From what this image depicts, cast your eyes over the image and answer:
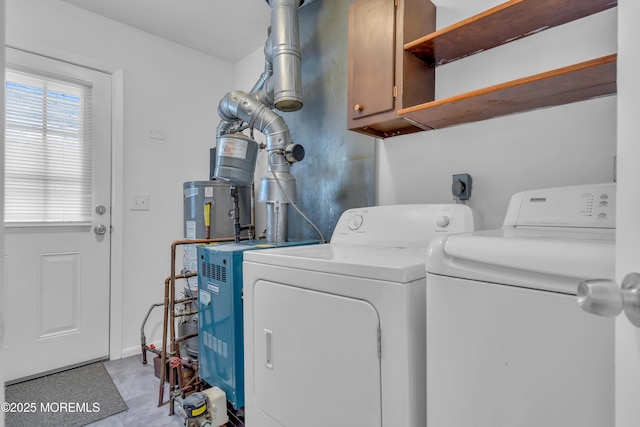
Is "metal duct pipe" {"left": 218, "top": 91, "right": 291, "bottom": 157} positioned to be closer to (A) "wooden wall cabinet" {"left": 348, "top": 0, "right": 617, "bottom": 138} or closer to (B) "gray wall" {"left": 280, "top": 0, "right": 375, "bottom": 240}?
(B) "gray wall" {"left": 280, "top": 0, "right": 375, "bottom": 240}

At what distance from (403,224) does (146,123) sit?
228 cm

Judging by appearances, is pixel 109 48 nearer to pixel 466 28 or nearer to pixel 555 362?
pixel 466 28

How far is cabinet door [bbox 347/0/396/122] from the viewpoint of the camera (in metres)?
1.49

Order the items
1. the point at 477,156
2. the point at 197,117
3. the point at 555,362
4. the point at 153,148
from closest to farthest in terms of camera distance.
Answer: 1. the point at 555,362
2. the point at 477,156
3. the point at 153,148
4. the point at 197,117

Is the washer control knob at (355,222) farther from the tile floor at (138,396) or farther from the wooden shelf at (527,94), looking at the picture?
the tile floor at (138,396)

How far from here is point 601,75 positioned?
1027mm

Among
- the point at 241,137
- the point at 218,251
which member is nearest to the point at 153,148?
the point at 241,137

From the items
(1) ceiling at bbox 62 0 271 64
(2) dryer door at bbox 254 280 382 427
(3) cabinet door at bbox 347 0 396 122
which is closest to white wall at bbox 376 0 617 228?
(3) cabinet door at bbox 347 0 396 122

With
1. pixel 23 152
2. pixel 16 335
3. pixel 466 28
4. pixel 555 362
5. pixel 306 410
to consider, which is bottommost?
pixel 16 335

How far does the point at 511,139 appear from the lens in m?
1.39

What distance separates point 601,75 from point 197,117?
9.19ft

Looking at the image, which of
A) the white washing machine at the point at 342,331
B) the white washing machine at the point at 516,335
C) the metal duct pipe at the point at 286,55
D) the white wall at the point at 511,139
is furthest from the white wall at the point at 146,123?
the white washing machine at the point at 516,335

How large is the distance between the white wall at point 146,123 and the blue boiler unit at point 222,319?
3.47 ft

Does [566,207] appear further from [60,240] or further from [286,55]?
[60,240]
